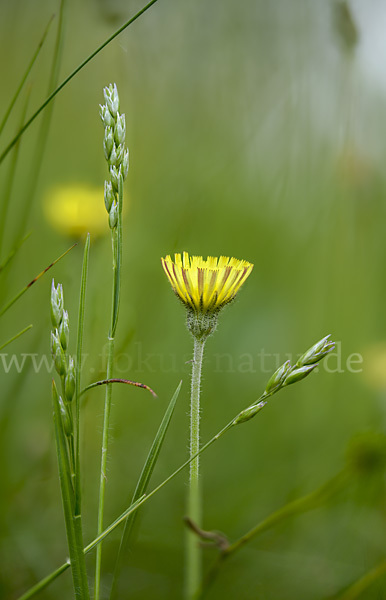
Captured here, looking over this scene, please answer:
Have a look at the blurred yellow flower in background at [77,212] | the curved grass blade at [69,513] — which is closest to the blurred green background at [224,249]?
the blurred yellow flower in background at [77,212]

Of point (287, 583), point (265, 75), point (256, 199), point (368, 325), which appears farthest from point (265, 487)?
point (265, 75)

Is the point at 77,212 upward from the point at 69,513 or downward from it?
upward

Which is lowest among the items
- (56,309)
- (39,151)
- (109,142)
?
(56,309)

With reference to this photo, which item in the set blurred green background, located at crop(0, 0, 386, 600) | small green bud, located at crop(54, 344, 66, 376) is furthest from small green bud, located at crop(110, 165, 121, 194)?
blurred green background, located at crop(0, 0, 386, 600)

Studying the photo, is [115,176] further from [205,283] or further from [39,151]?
[39,151]

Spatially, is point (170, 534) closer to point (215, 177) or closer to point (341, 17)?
point (215, 177)

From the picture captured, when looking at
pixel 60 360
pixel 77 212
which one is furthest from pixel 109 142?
pixel 77 212

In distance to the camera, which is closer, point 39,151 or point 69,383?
point 69,383
